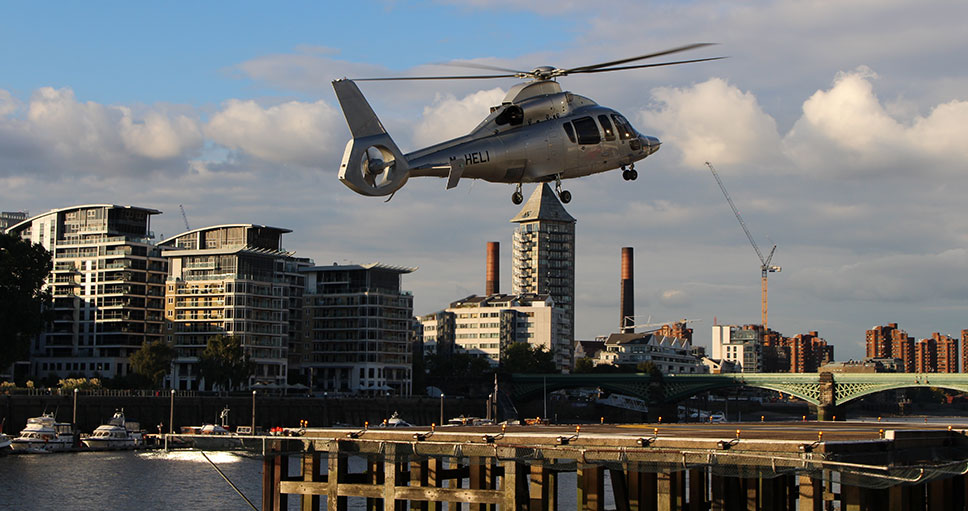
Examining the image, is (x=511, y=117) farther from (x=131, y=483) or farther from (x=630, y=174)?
(x=131, y=483)

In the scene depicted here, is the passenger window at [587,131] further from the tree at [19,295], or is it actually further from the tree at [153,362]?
the tree at [153,362]

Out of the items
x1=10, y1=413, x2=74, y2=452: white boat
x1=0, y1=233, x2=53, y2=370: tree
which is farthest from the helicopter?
x1=0, y1=233, x2=53, y2=370: tree

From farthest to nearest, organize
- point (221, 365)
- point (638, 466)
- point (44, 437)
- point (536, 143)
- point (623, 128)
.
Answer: point (221, 365) < point (44, 437) < point (623, 128) < point (536, 143) < point (638, 466)

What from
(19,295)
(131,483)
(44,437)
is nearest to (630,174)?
(131,483)

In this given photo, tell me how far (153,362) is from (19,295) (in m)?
28.4

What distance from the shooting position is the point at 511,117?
56562 mm

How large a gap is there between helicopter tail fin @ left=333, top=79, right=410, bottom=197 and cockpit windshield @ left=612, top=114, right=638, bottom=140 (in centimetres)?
1283

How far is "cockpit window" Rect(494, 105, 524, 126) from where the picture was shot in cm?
5646

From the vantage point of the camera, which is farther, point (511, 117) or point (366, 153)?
point (511, 117)

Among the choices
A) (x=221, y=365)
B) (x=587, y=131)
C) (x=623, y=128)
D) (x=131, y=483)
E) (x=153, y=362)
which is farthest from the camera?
(x=221, y=365)

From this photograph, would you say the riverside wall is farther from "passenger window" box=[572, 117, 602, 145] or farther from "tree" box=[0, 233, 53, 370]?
"passenger window" box=[572, 117, 602, 145]

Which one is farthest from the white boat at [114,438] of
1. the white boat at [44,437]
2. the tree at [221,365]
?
the tree at [221,365]

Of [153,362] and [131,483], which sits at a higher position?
[153,362]

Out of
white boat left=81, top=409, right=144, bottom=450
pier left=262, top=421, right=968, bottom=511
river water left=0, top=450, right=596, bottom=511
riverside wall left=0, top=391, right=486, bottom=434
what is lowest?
river water left=0, top=450, right=596, bottom=511
